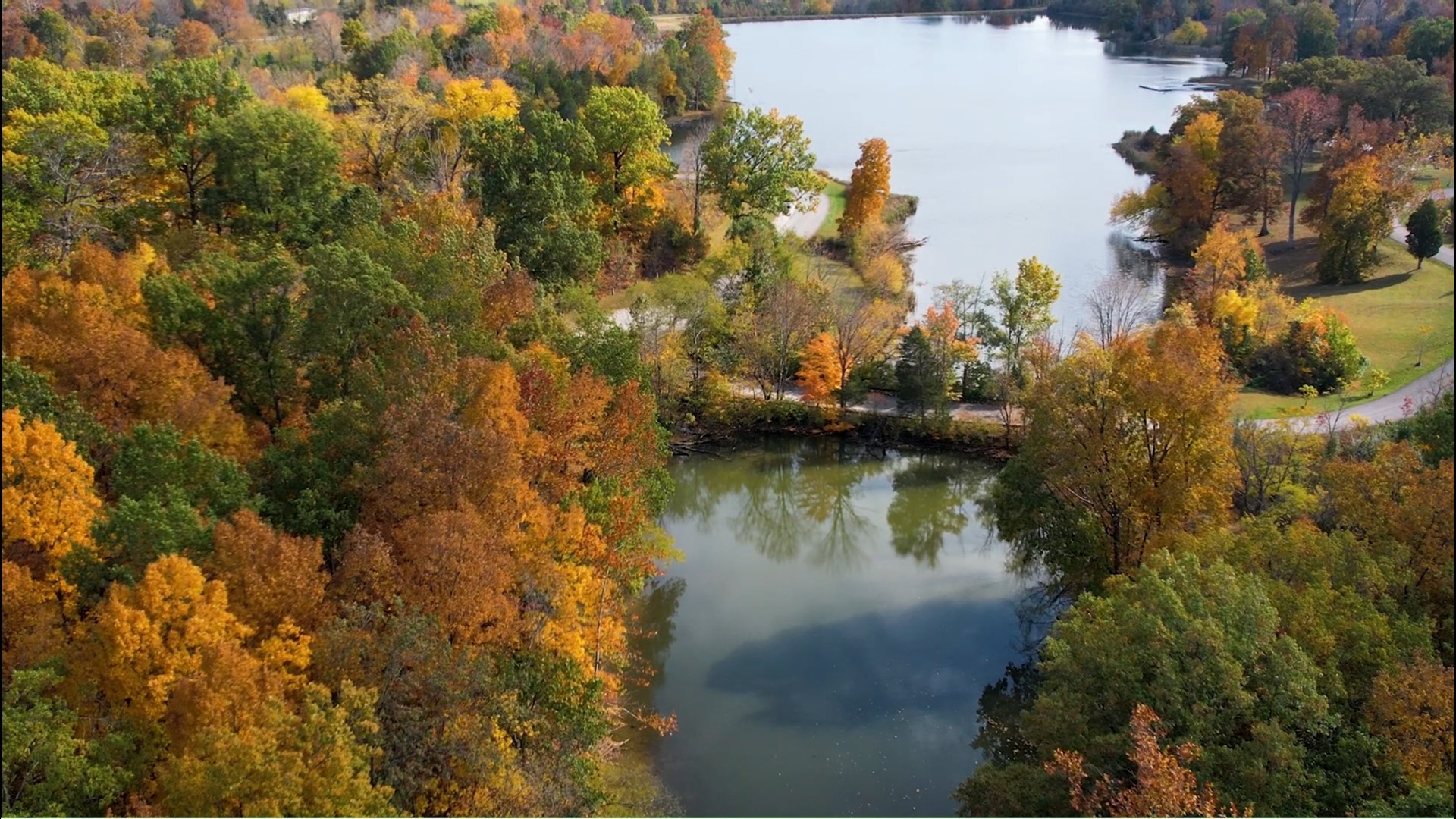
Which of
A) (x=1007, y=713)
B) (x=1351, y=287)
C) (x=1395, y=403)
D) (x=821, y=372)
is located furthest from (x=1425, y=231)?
(x=1007, y=713)

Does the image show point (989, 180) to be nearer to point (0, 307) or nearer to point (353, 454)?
point (353, 454)

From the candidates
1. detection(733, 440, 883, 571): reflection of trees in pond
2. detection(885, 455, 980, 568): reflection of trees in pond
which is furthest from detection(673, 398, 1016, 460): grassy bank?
detection(885, 455, 980, 568): reflection of trees in pond

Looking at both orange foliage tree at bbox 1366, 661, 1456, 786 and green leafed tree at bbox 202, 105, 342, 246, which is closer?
orange foliage tree at bbox 1366, 661, 1456, 786

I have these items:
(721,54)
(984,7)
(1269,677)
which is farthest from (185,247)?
(984,7)

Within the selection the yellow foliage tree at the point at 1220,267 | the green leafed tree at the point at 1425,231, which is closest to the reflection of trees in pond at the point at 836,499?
the yellow foliage tree at the point at 1220,267

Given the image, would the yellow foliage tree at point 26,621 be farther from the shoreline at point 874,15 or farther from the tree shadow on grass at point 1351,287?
the shoreline at point 874,15

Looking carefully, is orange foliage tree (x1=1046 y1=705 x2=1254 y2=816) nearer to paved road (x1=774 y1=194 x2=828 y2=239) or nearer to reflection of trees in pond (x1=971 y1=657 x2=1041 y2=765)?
reflection of trees in pond (x1=971 y1=657 x2=1041 y2=765)

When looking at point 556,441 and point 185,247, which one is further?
point 185,247
